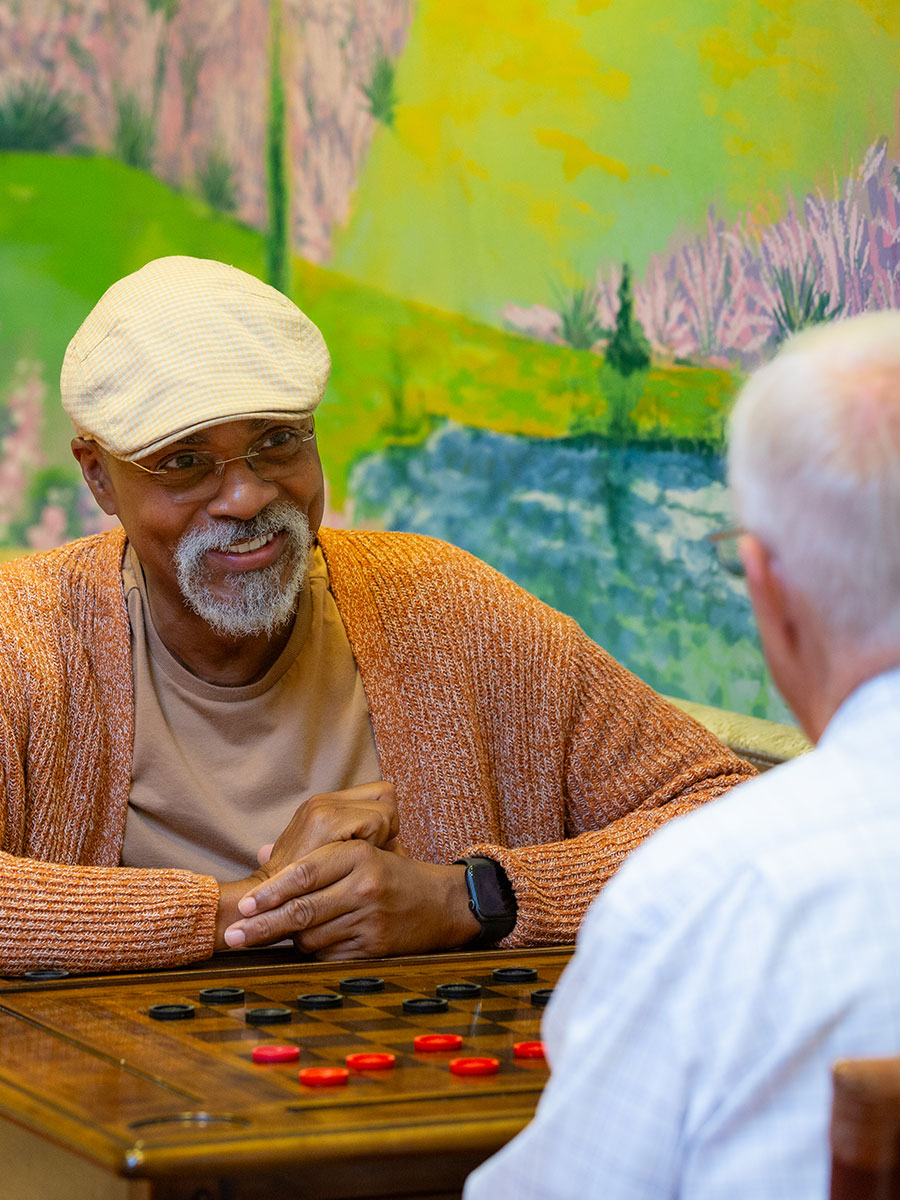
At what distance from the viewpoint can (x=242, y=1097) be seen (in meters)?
1.43

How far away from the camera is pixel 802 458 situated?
1109 millimetres

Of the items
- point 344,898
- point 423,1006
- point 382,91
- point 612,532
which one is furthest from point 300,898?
point 382,91

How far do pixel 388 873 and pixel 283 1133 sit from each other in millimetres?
801

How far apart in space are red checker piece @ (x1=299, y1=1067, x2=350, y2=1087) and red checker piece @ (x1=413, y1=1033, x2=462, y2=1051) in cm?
13

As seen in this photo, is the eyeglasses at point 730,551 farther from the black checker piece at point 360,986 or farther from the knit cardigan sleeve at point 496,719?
the knit cardigan sleeve at point 496,719

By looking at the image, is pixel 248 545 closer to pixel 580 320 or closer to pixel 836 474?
pixel 836 474

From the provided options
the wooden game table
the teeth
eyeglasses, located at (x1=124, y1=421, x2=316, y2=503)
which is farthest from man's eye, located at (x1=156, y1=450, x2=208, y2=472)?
the wooden game table

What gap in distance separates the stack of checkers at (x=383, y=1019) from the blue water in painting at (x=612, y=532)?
148 centimetres

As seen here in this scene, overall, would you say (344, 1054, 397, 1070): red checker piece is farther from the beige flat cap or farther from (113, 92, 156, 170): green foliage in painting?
(113, 92, 156, 170): green foliage in painting

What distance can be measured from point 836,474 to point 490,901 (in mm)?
1233

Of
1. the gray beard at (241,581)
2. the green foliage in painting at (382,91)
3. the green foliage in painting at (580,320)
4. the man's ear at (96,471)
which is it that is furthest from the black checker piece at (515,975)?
the green foliage in painting at (382,91)

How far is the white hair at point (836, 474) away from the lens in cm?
109

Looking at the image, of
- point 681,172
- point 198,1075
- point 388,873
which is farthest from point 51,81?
point 198,1075

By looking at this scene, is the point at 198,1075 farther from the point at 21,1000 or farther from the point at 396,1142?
the point at 21,1000
